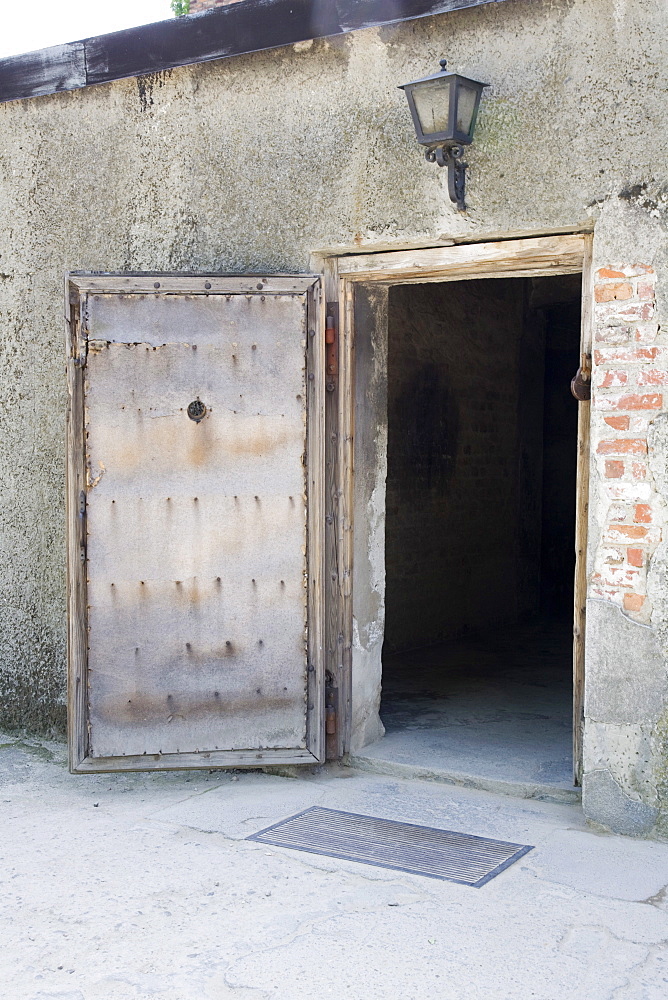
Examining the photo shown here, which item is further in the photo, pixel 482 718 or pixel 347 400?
pixel 482 718

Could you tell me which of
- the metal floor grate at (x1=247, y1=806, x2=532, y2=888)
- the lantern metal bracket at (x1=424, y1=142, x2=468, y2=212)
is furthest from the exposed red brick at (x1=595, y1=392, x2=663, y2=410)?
the metal floor grate at (x1=247, y1=806, x2=532, y2=888)

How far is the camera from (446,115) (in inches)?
150

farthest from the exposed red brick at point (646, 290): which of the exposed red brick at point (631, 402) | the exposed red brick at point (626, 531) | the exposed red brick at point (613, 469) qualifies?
the exposed red brick at point (626, 531)

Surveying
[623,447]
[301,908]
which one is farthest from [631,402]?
[301,908]

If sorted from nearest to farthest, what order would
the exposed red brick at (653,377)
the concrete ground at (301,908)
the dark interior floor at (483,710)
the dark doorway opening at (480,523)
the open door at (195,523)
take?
the concrete ground at (301,908), the exposed red brick at (653,377), the open door at (195,523), the dark interior floor at (483,710), the dark doorway opening at (480,523)

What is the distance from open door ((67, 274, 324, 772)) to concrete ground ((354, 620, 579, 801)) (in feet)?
1.97

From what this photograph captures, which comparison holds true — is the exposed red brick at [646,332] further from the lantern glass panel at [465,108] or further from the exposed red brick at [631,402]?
the lantern glass panel at [465,108]

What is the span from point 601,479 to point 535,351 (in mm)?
6193

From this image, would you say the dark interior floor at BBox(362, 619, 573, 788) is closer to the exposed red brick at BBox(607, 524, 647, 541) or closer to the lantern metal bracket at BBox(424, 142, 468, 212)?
the exposed red brick at BBox(607, 524, 647, 541)

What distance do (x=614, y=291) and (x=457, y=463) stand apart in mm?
4663

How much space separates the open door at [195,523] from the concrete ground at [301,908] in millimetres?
326

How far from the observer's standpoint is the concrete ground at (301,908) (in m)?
2.73

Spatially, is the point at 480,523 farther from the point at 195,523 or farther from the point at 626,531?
the point at 626,531

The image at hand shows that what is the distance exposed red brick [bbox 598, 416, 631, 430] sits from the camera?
12.3ft
